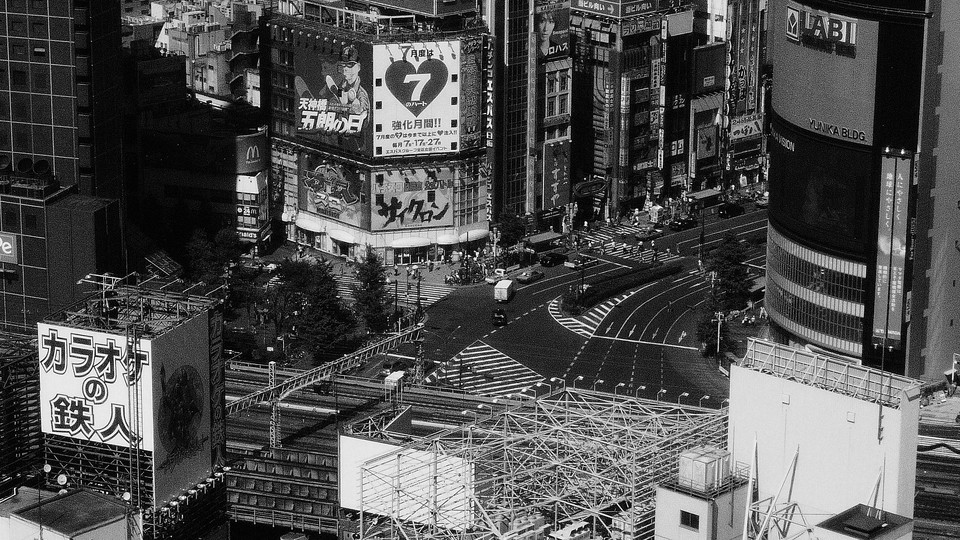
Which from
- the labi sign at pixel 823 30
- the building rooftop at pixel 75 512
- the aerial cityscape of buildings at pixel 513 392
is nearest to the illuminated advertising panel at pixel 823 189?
the aerial cityscape of buildings at pixel 513 392

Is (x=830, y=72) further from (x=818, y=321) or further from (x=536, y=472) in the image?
(x=536, y=472)

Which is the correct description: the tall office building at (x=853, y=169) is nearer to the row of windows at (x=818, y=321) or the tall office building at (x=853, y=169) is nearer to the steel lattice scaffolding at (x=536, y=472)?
the row of windows at (x=818, y=321)

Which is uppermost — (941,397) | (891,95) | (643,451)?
(891,95)

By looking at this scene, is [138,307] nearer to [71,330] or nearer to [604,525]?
[71,330]

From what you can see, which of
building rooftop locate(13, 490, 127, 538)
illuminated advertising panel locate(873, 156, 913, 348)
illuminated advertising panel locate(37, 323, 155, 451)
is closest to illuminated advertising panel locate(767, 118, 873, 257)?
illuminated advertising panel locate(873, 156, 913, 348)

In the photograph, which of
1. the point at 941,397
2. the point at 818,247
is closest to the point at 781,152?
Result: the point at 818,247

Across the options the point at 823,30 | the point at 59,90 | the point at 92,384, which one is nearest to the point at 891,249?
the point at 823,30
